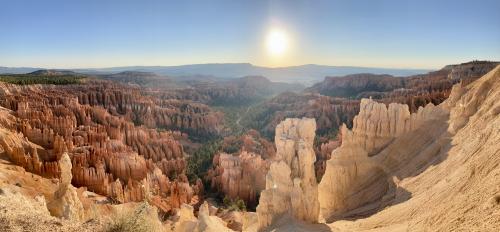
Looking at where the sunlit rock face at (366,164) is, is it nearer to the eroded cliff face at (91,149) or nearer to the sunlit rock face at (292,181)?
the sunlit rock face at (292,181)

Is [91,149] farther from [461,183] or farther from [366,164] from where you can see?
[461,183]

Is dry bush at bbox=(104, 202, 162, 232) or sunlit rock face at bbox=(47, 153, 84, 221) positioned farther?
sunlit rock face at bbox=(47, 153, 84, 221)

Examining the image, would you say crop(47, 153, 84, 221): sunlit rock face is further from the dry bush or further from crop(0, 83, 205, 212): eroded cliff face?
Answer: crop(0, 83, 205, 212): eroded cliff face

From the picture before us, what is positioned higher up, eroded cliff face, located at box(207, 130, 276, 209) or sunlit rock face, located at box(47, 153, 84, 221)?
sunlit rock face, located at box(47, 153, 84, 221)

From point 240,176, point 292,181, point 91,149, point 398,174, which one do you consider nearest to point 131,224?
point 292,181

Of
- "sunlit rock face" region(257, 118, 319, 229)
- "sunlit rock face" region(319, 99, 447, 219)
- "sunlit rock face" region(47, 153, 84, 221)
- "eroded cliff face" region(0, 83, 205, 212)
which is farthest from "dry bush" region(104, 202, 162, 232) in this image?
"eroded cliff face" region(0, 83, 205, 212)

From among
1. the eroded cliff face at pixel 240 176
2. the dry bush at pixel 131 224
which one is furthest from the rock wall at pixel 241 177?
the dry bush at pixel 131 224
